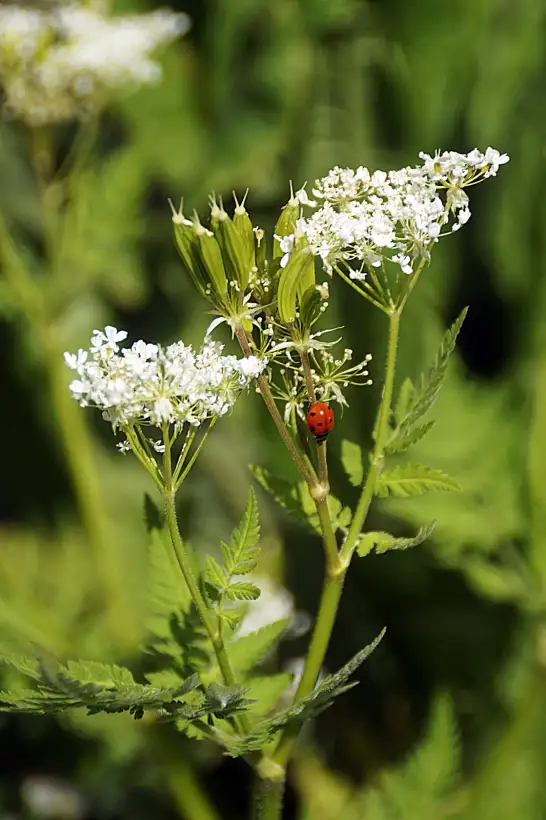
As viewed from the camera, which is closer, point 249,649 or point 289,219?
point 289,219

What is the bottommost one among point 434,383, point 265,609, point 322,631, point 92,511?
point 265,609

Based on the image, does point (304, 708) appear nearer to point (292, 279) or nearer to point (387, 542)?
point (387, 542)

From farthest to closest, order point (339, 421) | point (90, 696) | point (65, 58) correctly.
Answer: point (339, 421), point (65, 58), point (90, 696)

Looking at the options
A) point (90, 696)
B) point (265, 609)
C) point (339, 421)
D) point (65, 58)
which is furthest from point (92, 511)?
point (90, 696)

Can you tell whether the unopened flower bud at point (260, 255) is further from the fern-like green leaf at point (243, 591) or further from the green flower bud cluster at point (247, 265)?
the fern-like green leaf at point (243, 591)

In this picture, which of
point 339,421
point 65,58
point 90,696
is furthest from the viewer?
point 339,421

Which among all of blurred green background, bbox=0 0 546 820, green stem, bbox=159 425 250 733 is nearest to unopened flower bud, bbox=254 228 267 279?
green stem, bbox=159 425 250 733

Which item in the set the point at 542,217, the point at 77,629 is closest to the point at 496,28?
the point at 542,217

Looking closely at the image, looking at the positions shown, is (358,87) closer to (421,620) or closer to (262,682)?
(421,620)
